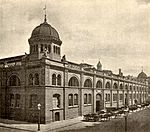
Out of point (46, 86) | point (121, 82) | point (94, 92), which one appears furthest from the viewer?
point (121, 82)

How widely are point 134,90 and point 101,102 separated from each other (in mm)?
19527

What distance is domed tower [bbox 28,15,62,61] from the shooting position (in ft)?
80.0

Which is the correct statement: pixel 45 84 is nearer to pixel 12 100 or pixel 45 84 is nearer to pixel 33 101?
pixel 33 101

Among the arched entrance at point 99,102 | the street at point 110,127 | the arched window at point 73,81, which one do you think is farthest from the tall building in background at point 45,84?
the street at point 110,127

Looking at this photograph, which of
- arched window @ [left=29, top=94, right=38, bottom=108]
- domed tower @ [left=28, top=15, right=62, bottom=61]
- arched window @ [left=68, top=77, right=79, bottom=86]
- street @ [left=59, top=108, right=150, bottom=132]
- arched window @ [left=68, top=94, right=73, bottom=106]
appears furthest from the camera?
arched window @ [left=68, top=77, right=79, bottom=86]

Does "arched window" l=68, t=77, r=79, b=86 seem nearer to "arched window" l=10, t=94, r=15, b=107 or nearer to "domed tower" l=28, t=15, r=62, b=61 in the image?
"domed tower" l=28, t=15, r=62, b=61

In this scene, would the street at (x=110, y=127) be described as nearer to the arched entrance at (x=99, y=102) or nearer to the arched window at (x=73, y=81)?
the arched window at (x=73, y=81)

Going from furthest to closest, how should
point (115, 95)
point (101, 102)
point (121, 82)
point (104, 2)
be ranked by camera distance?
point (121, 82) → point (115, 95) → point (101, 102) → point (104, 2)

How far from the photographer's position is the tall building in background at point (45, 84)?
69.5 feet

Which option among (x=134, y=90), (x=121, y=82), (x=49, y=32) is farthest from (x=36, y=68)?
(x=134, y=90)

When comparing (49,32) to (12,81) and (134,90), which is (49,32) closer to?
(12,81)

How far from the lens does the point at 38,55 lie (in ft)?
79.0

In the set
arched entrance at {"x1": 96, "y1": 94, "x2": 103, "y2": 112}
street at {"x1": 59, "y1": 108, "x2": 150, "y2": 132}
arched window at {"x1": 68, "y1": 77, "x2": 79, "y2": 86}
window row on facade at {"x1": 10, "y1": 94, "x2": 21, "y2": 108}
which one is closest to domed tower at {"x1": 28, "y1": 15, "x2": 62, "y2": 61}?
arched window at {"x1": 68, "y1": 77, "x2": 79, "y2": 86}

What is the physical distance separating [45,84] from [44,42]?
228 inches
